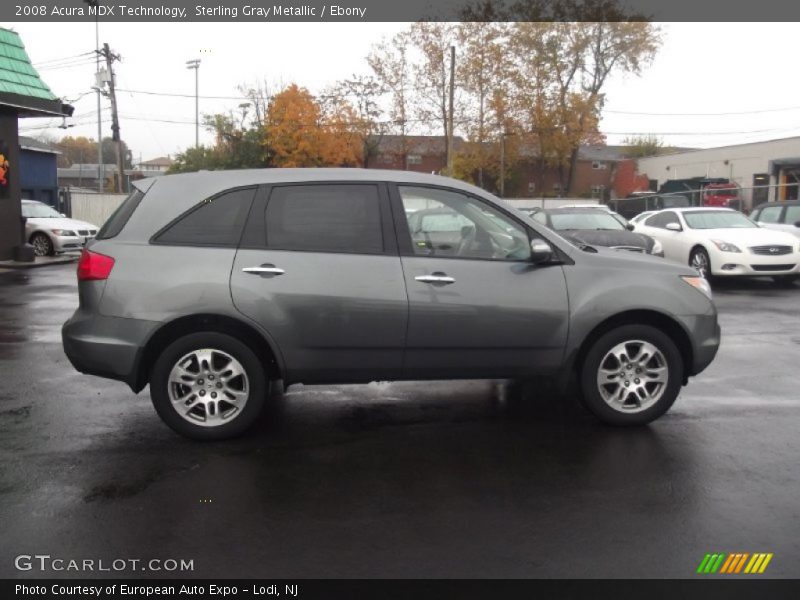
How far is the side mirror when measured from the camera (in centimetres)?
518

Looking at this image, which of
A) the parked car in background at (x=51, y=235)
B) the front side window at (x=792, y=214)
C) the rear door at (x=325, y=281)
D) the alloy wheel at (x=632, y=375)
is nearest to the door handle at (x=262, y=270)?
the rear door at (x=325, y=281)

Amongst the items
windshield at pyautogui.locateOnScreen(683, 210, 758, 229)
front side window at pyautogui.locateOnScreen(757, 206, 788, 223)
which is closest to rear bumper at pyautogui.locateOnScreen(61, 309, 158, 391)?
windshield at pyautogui.locateOnScreen(683, 210, 758, 229)

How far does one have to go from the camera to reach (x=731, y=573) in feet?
11.0

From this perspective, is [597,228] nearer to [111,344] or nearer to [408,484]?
[408,484]

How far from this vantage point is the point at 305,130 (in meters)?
49.8

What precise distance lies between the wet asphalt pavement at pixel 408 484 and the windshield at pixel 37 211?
16507 mm

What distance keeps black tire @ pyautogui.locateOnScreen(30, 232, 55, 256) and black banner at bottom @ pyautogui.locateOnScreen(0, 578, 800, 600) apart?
19.4 metres

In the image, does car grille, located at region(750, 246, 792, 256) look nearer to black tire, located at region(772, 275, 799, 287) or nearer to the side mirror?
black tire, located at region(772, 275, 799, 287)

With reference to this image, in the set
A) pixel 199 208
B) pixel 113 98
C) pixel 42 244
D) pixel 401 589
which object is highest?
pixel 113 98

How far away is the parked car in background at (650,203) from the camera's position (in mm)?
29766

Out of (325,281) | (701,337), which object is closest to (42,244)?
(325,281)

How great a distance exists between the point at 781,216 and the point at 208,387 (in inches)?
612

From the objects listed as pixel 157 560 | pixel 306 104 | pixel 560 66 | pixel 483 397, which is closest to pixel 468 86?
pixel 560 66

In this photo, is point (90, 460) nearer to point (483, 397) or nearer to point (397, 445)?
point (397, 445)
